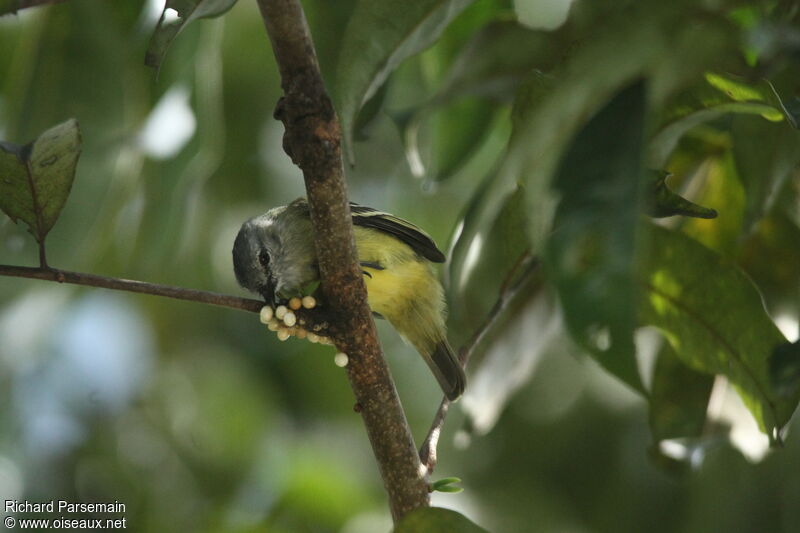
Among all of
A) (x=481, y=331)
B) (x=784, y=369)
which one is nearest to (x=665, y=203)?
(x=784, y=369)

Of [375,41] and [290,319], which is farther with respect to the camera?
[290,319]

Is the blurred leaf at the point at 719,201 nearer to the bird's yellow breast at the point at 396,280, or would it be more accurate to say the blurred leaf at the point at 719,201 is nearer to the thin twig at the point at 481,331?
the thin twig at the point at 481,331

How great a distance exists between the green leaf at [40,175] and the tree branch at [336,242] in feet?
1.09

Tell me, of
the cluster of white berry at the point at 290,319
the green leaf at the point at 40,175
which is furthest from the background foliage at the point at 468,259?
the cluster of white berry at the point at 290,319

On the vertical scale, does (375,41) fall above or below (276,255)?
above

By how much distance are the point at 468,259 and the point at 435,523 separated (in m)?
0.86

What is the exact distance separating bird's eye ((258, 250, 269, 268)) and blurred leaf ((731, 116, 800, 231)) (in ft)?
4.78

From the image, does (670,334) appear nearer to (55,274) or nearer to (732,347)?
(732,347)

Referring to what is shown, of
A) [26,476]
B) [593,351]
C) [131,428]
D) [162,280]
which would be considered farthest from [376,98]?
[131,428]

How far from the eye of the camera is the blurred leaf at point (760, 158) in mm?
1680

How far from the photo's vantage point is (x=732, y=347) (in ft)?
5.53

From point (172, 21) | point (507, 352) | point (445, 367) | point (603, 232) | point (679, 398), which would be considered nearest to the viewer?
point (603, 232)

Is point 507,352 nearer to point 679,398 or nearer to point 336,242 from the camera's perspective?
point 679,398

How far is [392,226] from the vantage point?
2.69m
